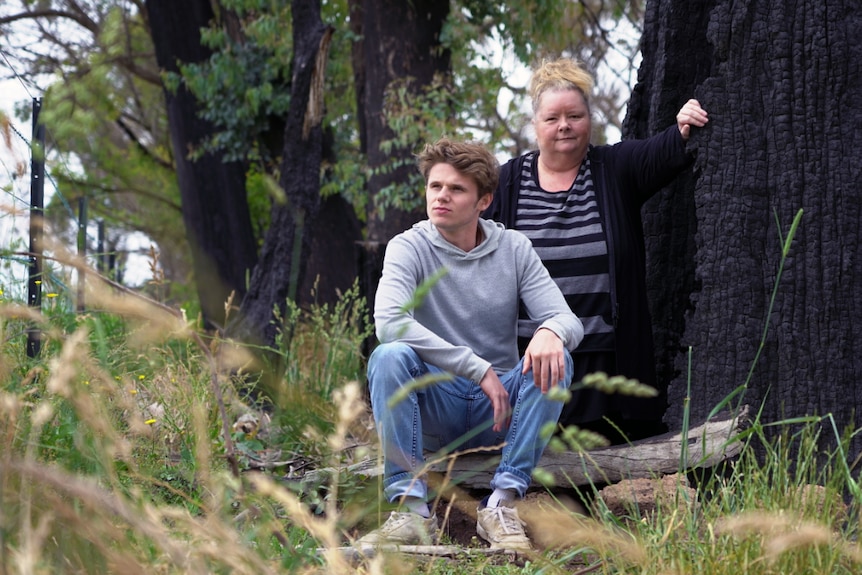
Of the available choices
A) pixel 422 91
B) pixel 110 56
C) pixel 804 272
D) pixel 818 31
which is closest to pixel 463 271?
pixel 804 272

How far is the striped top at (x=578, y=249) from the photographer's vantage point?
4441 millimetres

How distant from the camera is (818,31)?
415cm

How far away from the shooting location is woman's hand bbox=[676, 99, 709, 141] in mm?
4355

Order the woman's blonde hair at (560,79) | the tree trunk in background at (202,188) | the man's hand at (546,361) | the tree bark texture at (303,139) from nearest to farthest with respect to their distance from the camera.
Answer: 1. the man's hand at (546,361)
2. the woman's blonde hair at (560,79)
3. the tree bark texture at (303,139)
4. the tree trunk in background at (202,188)

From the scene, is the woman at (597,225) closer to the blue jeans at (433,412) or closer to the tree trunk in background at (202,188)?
the blue jeans at (433,412)

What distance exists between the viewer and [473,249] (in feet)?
13.7

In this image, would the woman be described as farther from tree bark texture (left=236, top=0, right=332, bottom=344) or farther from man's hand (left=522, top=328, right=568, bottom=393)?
tree bark texture (left=236, top=0, right=332, bottom=344)

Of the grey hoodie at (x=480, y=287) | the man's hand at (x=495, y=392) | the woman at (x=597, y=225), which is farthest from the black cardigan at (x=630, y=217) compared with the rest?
the man's hand at (x=495, y=392)

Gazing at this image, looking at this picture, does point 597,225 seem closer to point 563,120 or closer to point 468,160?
point 563,120

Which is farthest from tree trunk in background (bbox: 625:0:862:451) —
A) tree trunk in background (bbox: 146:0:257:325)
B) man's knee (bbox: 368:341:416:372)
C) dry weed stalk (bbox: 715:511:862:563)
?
tree trunk in background (bbox: 146:0:257:325)

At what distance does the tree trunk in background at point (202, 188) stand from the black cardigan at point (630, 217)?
26.3 ft

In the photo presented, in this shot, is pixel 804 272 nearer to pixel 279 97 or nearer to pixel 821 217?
pixel 821 217

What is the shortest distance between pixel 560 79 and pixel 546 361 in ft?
4.61

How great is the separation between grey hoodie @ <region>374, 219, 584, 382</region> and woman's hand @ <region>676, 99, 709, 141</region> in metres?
0.87
